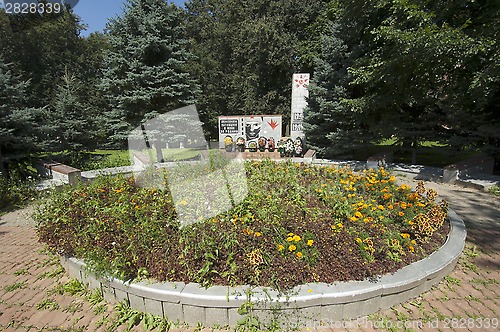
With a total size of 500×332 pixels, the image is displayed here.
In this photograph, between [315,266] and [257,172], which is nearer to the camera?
[315,266]

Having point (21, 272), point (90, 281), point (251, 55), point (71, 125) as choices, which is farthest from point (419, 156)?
point (71, 125)

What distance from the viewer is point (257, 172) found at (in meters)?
5.14

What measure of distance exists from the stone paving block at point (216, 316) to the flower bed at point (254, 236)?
22 centimetres

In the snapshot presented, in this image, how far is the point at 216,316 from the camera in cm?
212

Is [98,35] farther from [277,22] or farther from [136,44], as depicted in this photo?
[136,44]

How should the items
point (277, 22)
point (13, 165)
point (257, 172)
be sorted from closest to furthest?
point (257, 172) → point (13, 165) → point (277, 22)

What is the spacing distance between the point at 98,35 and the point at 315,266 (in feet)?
102

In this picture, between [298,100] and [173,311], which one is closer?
[173,311]

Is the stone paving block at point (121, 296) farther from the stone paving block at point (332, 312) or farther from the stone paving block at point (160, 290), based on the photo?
the stone paving block at point (332, 312)

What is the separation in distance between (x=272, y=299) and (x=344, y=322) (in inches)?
27.7

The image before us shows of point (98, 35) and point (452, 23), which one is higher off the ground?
point (98, 35)

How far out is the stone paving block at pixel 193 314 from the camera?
2137 millimetres

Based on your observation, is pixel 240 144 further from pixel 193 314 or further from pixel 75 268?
pixel 193 314

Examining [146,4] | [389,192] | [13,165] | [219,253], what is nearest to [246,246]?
[219,253]
